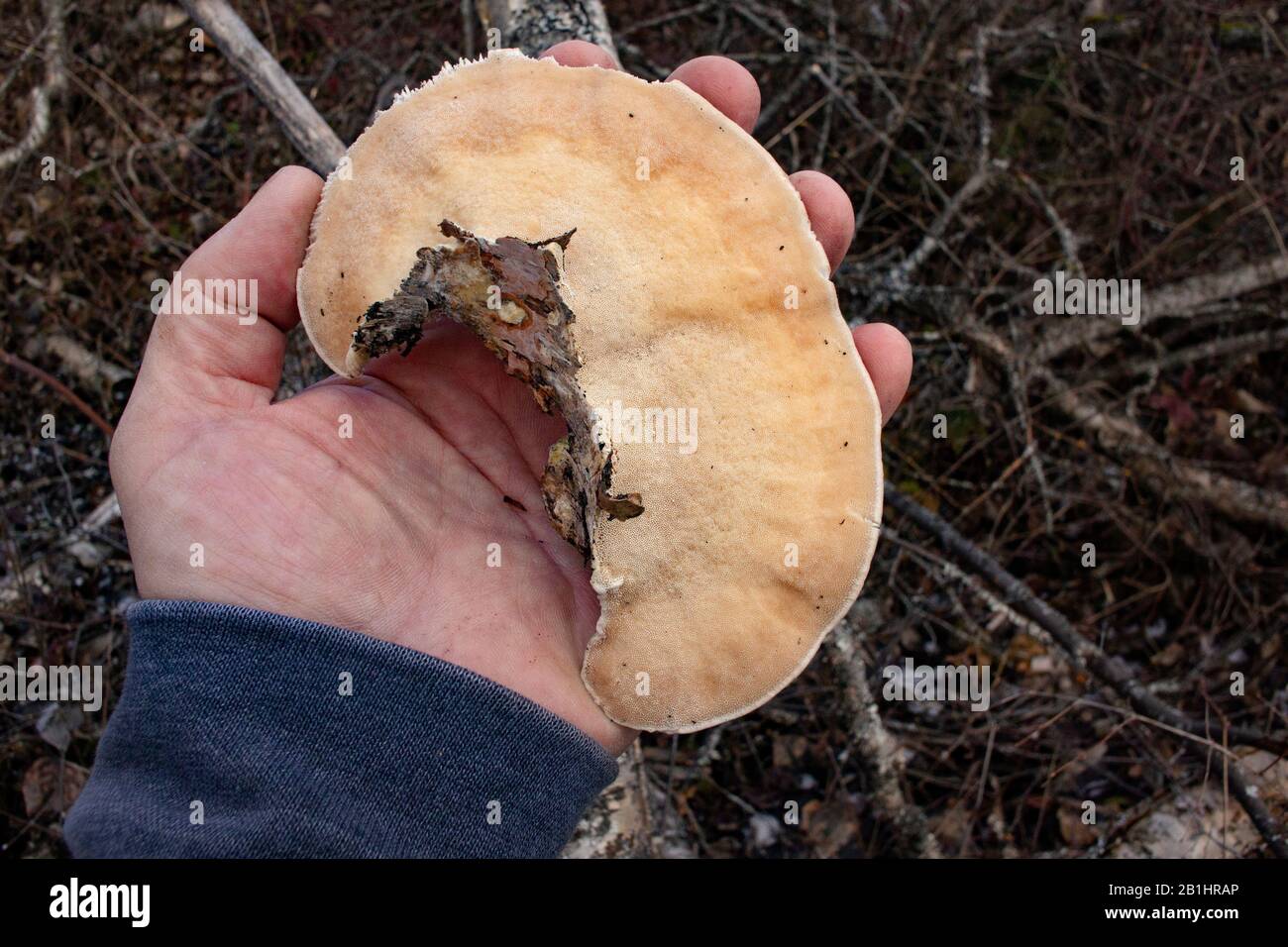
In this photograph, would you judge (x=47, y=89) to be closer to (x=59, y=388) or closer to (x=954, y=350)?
(x=59, y=388)

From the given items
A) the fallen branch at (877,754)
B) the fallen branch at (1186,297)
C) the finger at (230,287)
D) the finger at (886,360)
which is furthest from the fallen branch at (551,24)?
the fallen branch at (1186,297)

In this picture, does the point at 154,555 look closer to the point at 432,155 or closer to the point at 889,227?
the point at 432,155

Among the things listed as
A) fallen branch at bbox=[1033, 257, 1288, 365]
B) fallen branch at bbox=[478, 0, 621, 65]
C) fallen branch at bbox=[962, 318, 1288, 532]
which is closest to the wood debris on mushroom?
fallen branch at bbox=[478, 0, 621, 65]

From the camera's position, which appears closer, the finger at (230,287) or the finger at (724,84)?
the finger at (230,287)

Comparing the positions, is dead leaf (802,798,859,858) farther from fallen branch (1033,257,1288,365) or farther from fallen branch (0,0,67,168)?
fallen branch (0,0,67,168)

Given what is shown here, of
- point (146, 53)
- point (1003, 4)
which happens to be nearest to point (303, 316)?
point (146, 53)

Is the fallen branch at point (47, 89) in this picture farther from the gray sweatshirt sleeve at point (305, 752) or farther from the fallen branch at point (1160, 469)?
the fallen branch at point (1160, 469)

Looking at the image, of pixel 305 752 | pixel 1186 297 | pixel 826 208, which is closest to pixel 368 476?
pixel 305 752
